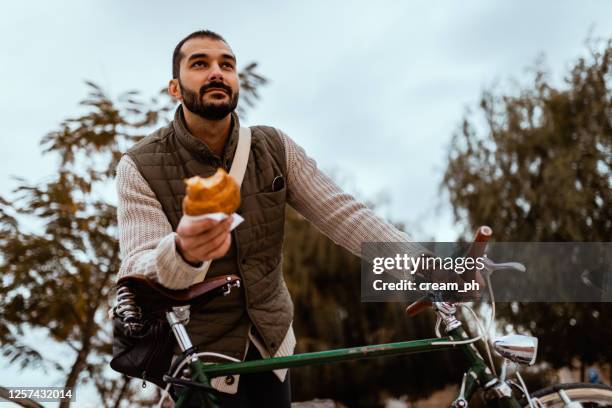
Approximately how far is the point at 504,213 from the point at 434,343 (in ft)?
42.4

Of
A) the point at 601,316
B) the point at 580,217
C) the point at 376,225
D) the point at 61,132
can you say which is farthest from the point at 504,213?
the point at 376,225

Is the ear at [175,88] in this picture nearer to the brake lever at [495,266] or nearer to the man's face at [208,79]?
the man's face at [208,79]

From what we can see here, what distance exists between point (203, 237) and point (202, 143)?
71 centimetres

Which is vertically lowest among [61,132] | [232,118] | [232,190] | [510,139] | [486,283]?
[486,283]

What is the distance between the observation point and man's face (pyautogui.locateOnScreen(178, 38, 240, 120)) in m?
2.21

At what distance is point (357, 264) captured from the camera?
15.9m

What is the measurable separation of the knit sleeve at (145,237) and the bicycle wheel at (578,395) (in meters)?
1.04

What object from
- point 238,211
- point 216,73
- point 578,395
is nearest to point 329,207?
point 238,211

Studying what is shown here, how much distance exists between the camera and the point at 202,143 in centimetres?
227

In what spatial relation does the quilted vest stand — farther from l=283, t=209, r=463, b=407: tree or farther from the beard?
l=283, t=209, r=463, b=407: tree

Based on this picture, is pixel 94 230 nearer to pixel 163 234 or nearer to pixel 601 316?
pixel 163 234

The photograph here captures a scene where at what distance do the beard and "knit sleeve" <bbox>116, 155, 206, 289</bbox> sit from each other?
0.90ft

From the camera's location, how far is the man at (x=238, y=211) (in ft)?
7.11

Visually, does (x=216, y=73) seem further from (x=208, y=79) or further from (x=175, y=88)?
(x=175, y=88)
